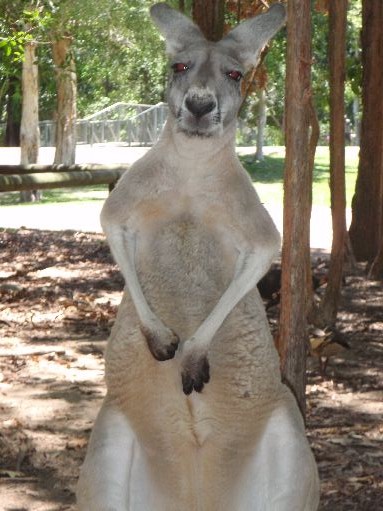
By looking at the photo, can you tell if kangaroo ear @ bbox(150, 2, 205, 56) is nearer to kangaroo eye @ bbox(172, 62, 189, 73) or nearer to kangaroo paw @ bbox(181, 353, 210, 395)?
kangaroo eye @ bbox(172, 62, 189, 73)

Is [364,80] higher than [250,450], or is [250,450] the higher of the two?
[364,80]

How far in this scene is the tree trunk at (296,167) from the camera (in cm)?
480

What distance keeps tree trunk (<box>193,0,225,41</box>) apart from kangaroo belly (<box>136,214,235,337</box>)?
11.3 feet

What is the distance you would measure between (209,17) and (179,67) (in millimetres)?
3342

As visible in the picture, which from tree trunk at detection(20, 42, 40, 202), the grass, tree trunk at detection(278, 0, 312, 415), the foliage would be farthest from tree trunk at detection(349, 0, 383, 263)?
tree trunk at detection(20, 42, 40, 202)

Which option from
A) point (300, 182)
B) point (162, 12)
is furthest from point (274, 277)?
point (162, 12)

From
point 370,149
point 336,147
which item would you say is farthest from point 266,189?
point 336,147

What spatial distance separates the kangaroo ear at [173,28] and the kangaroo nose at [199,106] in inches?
18.3

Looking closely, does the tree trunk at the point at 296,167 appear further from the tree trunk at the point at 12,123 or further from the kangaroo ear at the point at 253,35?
the tree trunk at the point at 12,123

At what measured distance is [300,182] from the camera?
4.79 meters

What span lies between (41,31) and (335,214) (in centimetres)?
1130

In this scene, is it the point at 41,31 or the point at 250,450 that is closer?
the point at 250,450

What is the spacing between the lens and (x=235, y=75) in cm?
374

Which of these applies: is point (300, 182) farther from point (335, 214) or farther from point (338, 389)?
point (335, 214)
